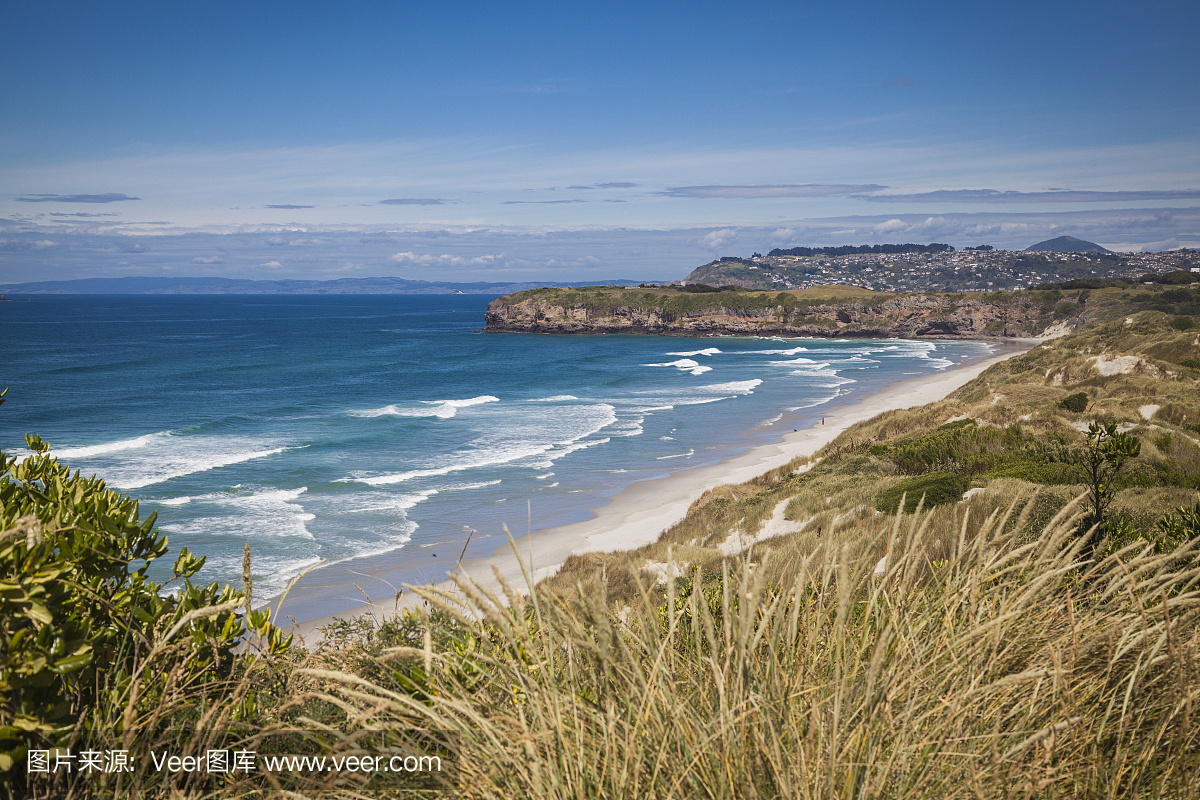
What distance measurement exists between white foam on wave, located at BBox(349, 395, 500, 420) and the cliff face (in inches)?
2453

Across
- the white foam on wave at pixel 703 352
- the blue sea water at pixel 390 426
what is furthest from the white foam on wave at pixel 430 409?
the white foam on wave at pixel 703 352

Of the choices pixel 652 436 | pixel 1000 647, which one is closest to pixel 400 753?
pixel 1000 647

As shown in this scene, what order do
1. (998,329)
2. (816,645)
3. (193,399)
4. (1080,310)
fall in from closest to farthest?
(816,645)
(193,399)
(1080,310)
(998,329)

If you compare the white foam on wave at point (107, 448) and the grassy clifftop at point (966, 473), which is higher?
the grassy clifftop at point (966, 473)

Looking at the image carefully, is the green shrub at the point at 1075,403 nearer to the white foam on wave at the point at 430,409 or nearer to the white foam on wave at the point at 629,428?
the white foam on wave at the point at 629,428

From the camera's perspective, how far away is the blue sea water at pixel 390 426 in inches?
794

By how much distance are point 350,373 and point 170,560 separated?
42394mm

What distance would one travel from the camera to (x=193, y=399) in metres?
43.1

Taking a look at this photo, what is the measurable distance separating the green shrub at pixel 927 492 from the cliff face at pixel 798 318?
285ft

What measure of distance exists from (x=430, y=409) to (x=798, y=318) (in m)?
72.6

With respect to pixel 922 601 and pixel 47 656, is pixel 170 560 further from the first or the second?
pixel 922 601

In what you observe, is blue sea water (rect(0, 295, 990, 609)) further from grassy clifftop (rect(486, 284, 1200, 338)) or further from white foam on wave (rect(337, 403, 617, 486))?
grassy clifftop (rect(486, 284, 1200, 338))

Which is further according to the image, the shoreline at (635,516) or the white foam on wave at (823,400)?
the white foam on wave at (823,400)

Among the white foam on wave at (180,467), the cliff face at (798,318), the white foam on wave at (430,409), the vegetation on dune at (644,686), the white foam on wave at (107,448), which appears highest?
→ the vegetation on dune at (644,686)
